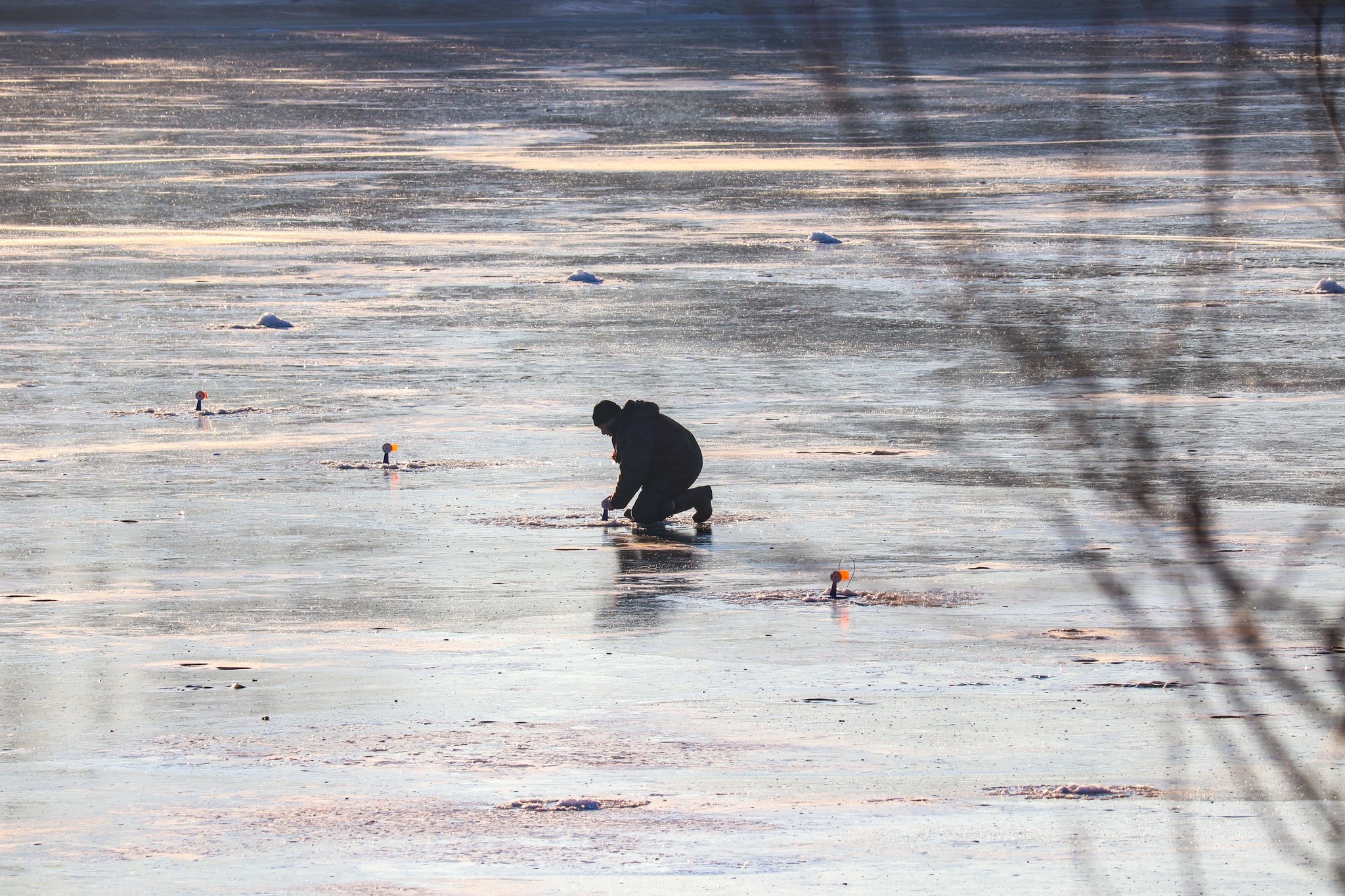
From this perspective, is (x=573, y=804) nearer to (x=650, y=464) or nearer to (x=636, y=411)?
(x=650, y=464)

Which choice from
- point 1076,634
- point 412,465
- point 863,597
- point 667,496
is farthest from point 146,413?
point 1076,634

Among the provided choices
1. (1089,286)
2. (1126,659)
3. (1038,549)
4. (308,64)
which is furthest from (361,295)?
(308,64)

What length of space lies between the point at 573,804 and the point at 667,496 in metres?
4.99

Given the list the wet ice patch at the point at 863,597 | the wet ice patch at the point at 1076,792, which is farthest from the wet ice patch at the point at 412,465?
the wet ice patch at the point at 1076,792

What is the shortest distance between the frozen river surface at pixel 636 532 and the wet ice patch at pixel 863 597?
3cm

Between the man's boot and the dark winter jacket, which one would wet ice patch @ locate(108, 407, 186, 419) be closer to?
the dark winter jacket

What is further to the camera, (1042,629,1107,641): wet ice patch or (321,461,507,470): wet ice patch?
(321,461,507,470): wet ice patch

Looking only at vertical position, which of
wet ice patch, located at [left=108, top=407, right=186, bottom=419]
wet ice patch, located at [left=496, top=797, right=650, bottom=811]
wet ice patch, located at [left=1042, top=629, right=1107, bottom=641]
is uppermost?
wet ice patch, located at [left=496, top=797, right=650, bottom=811]

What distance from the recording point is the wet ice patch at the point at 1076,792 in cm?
653

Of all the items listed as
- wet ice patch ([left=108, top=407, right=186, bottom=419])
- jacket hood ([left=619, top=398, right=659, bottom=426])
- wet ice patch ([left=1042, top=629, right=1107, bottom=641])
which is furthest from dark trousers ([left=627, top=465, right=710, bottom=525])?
wet ice patch ([left=108, top=407, right=186, bottom=419])

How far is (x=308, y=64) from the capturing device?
60719 millimetres

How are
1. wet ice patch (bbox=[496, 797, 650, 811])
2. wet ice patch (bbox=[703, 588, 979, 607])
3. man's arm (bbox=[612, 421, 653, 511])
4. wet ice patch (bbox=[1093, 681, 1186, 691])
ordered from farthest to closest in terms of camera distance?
man's arm (bbox=[612, 421, 653, 511]) < wet ice patch (bbox=[703, 588, 979, 607]) < wet ice patch (bbox=[1093, 681, 1186, 691]) < wet ice patch (bbox=[496, 797, 650, 811])

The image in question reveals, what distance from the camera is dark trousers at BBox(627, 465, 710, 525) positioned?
37.2 ft

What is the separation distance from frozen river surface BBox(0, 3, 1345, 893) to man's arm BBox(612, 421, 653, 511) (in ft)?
0.82
